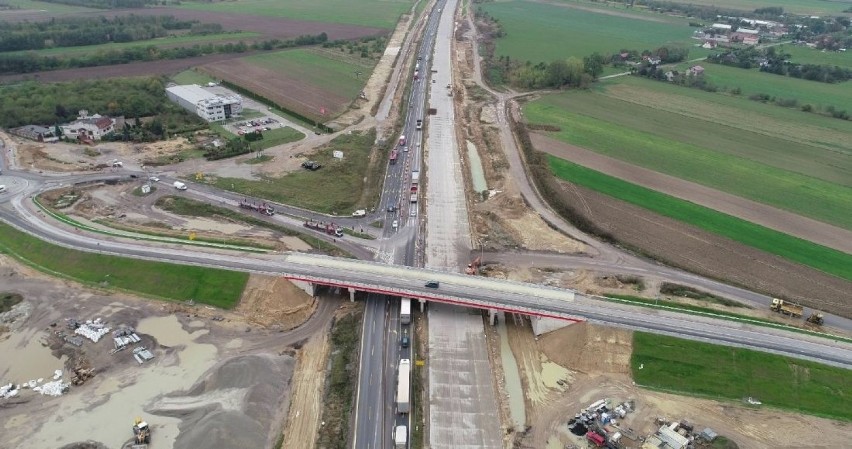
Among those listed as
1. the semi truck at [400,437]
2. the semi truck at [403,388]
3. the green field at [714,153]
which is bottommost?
the semi truck at [400,437]

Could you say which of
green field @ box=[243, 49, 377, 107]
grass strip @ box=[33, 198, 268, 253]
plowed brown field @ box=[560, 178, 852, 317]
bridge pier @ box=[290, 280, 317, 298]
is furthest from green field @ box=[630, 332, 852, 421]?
green field @ box=[243, 49, 377, 107]

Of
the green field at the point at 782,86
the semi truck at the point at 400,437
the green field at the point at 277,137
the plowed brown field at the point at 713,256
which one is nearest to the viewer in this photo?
the semi truck at the point at 400,437

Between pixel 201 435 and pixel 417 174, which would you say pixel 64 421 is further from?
pixel 417 174

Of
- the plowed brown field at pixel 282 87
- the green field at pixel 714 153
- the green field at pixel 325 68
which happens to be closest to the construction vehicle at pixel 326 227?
the plowed brown field at pixel 282 87

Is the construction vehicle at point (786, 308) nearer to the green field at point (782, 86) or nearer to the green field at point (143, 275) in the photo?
the green field at point (143, 275)

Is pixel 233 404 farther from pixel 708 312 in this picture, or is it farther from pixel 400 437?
pixel 708 312

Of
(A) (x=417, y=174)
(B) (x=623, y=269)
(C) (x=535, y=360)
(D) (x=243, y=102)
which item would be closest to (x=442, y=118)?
(A) (x=417, y=174)
